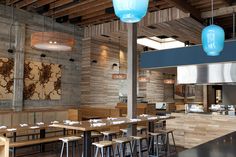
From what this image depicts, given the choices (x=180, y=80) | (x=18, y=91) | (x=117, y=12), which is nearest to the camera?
(x=117, y=12)

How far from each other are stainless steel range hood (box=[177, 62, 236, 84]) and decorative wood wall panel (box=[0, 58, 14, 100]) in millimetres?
5696

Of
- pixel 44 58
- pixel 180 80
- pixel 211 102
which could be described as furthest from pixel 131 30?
pixel 211 102

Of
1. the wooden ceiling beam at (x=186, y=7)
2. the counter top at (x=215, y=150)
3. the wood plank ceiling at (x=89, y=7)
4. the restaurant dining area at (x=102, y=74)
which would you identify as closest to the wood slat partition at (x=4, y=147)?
the counter top at (x=215, y=150)

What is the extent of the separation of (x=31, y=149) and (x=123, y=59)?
6620mm

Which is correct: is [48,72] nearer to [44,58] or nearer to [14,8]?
[44,58]

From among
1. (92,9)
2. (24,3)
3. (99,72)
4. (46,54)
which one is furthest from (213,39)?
(99,72)

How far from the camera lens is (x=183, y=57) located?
14.1 feet

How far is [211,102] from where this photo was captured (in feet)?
38.5

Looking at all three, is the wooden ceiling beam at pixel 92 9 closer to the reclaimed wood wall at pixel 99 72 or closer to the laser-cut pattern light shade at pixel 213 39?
the reclaimed wood wall at pixel 99 72

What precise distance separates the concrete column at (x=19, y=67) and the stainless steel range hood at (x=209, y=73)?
564 centimetres

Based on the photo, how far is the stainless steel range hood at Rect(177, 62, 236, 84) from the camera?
4.15 metres

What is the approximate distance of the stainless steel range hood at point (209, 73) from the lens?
4.15 metres

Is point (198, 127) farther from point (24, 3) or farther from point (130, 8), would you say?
point (24, 3)

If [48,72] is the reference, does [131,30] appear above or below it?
above
